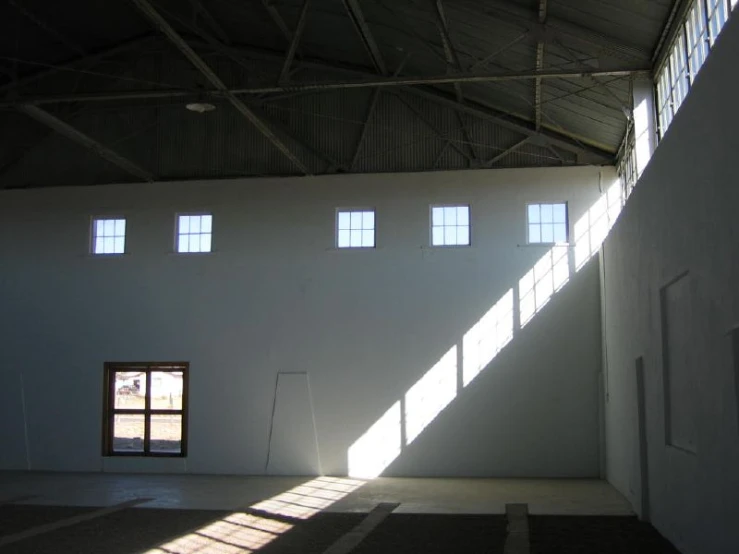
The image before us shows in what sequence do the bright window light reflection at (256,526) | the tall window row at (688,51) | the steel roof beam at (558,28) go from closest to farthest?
the tall window row at (688,51), the bright window light reflection at (256,526), the steel roof beam at (558,28)

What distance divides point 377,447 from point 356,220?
4109 millimetres

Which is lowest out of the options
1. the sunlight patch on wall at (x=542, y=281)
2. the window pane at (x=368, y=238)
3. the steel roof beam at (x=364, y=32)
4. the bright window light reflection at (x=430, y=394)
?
the bright window light reflection at (x=430, y=394)

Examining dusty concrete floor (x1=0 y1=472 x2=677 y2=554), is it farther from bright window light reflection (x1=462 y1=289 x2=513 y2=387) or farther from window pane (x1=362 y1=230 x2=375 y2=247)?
window pane (x1=362 y1=230 x2=375 y2=247)

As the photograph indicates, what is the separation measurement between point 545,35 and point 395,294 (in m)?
5.70

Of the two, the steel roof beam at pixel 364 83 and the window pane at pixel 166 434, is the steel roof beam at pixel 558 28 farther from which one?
the window pane at pixel 166 434

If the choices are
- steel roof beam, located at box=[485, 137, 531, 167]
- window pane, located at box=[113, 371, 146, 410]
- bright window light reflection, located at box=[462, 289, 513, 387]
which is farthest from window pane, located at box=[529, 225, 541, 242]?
window pane, located at box=[113, 371, 146, 410]

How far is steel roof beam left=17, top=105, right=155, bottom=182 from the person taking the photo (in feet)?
40.7

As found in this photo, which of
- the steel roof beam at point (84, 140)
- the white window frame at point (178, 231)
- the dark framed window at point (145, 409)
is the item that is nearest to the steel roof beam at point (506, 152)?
the white window frame at point (178, 231)

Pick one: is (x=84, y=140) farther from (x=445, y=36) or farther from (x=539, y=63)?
(x=539, y=63)

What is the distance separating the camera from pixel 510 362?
13.8 m

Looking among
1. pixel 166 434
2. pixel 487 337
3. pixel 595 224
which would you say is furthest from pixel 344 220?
pixel 166 434

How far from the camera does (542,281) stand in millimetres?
14016

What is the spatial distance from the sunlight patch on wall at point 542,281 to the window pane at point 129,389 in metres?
7.15

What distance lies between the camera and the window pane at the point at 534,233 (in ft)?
46.5
